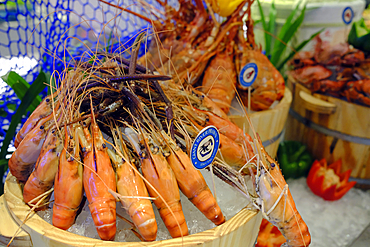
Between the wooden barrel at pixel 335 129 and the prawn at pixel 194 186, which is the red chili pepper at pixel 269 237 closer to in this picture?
the prawn at pixel 194 186

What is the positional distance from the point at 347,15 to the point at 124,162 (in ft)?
7.75

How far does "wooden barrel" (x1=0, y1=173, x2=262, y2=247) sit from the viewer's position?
2.33 ft

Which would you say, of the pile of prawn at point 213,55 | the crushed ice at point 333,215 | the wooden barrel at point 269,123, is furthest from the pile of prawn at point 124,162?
the crushed ice at point 333,215

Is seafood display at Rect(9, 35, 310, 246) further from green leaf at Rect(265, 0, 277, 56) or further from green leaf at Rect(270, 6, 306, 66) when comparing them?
green leaf at Rect(265, 0, 277, 56)

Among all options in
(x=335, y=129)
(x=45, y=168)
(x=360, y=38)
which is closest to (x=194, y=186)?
(x=45, y=168)

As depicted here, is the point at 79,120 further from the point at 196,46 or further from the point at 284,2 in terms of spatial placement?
the point at 284,2

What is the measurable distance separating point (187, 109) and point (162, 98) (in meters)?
0.11

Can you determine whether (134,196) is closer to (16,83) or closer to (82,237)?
(82,237)

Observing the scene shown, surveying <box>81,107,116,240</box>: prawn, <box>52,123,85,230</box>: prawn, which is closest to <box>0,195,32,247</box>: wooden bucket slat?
<box>52,123,85,230</box>: prawn

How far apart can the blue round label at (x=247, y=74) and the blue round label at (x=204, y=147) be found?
648mm

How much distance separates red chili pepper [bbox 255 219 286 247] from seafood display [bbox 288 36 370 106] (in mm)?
1042

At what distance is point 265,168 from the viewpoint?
871 mm

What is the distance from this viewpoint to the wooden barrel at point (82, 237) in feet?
2.33

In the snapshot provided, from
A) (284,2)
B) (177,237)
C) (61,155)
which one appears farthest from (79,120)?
(284,2)
